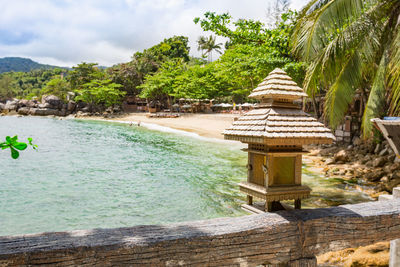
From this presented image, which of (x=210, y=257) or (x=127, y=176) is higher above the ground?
(x=210, y=257)

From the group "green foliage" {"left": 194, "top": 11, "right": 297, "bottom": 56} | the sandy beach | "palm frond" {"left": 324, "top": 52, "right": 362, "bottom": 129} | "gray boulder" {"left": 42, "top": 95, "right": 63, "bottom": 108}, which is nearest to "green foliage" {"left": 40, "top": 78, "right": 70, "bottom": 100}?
"gray boulder" {"left": 42, "top": 95, "right": 63, "bottom": 108}

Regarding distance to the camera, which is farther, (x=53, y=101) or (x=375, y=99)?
(x=53, y=101)

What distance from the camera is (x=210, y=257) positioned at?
82.3 inches

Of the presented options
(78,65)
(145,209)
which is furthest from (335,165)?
(78,65)

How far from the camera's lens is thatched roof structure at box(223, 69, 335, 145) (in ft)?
8.24

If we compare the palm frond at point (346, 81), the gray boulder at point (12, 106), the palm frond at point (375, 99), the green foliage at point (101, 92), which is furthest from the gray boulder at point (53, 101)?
the palm frond at point (375, 99)

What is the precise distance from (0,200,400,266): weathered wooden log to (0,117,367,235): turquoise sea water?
17.1ft

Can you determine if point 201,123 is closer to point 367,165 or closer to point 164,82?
point 164,82

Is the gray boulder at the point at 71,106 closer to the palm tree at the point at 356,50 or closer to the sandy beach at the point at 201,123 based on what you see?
the sandy beach at the point at 201,123

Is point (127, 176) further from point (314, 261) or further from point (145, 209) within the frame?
point (314, 261)

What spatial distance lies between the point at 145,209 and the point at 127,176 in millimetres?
4373

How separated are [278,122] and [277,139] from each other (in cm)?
19

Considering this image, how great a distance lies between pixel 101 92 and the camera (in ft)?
134

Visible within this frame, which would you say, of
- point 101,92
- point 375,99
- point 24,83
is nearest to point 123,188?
point 375,99
